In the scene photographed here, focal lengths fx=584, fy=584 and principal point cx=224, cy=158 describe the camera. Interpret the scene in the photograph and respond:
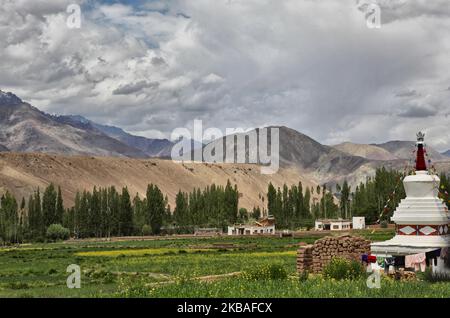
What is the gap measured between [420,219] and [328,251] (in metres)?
5.62

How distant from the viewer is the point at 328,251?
112ft

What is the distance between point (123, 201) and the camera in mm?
123062

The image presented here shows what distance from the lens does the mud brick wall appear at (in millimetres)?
34188

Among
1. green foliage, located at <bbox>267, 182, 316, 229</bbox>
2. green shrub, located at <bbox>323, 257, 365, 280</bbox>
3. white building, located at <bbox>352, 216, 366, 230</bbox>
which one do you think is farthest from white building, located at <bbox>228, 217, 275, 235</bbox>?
green shrub, located at <bbox>323, 257, 365, 280</bbox>

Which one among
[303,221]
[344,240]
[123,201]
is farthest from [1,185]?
[344,240]

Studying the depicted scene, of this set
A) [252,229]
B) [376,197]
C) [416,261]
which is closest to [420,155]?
[416,261]

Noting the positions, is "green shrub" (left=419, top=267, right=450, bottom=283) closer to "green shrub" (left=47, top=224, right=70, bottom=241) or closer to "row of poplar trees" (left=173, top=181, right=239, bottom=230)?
"green shrub" (left=47, top=224, right=70, bottom=241)

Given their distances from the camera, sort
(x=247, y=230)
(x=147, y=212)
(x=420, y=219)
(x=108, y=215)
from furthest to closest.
Answer: (x=147, y=212), (x=108, y=215), (x=247, y=230), (x=420, y=219)

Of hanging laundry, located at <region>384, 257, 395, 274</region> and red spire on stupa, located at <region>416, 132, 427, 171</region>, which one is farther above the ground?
red spire on stupa, located at <region>416, 132, 427, 171</region>

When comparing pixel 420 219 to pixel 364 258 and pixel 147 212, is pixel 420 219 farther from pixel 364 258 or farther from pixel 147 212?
pixel 147 212

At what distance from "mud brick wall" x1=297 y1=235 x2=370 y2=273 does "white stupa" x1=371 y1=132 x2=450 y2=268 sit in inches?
38.3
